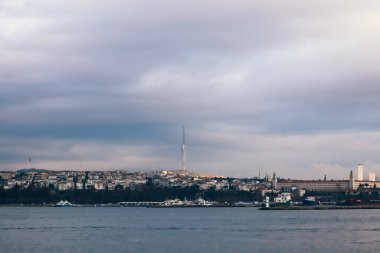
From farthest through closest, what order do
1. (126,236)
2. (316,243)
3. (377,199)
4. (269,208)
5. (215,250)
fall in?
(377,199), (269,208), (126,236), (316,243), (215,250)

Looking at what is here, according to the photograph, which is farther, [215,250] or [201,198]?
[201,198]

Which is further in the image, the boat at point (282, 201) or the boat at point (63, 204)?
the boat at point (63, 204)

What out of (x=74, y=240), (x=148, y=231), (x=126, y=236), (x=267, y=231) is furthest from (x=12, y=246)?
(x=267, y=231)

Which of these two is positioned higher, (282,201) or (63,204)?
(282,201)

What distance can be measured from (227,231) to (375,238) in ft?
48.8

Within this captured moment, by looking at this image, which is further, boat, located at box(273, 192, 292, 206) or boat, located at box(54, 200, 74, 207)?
boat, located at box(54, 200, 74, 207)

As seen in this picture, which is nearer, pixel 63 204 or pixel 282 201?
pixel 282 201

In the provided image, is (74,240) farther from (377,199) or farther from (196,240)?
(377,199)

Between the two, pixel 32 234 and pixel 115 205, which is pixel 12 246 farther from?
pixel 115 205

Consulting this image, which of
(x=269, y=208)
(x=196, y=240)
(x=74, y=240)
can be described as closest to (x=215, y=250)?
(x=196, y=240)

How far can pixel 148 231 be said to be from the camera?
6944 cm

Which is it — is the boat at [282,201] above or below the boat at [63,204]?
above

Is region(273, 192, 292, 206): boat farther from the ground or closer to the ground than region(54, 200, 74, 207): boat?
farther from the ground

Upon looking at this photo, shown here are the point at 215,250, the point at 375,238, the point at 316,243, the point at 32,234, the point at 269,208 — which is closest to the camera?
the point at 215,250
